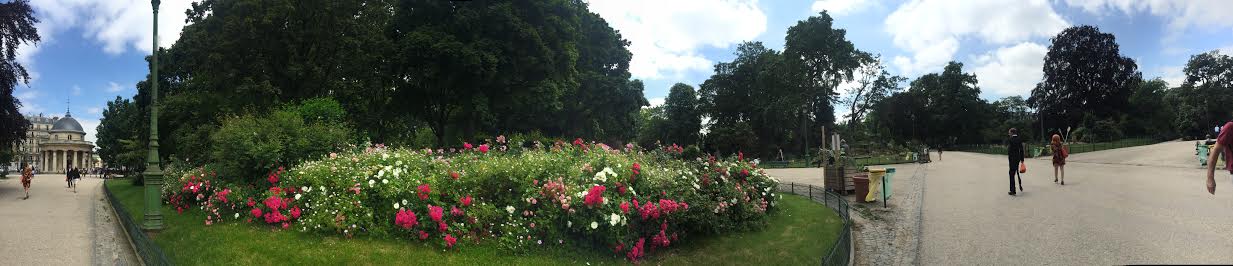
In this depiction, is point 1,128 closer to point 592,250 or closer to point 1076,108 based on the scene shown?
point 592,250

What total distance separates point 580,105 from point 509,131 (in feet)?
15.1

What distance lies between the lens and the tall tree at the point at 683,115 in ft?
231

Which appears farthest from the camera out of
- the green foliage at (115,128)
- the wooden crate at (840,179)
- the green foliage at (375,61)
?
the green foliage at (115,128)

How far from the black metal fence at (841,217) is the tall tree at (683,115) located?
50.7 m

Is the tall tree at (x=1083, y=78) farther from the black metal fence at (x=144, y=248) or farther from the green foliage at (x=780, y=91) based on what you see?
the black metal fence at (x=144, y=248)

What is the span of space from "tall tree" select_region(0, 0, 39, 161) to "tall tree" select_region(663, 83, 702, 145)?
52.3 metres

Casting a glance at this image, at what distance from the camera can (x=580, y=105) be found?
3844 cm

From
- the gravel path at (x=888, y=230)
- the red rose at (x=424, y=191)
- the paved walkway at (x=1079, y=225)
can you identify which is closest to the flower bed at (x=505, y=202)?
the red rose at (x=424, y=191)

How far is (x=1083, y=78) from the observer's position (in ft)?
200

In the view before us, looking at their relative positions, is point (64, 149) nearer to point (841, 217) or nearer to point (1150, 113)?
point (841, 217)

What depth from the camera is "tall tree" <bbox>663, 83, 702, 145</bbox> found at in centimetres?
7031

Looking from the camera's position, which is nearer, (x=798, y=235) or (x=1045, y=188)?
(x=798, y=235)

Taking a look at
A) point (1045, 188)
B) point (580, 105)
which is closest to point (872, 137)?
point (580, 105)

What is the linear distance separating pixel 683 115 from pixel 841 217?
193 feet
